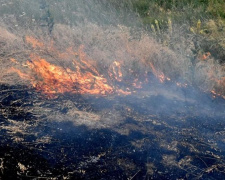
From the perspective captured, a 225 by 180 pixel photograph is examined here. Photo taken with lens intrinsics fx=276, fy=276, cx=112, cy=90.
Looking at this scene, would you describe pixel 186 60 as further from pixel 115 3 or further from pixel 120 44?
pixel 115 3

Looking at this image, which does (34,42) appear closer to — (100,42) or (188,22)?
(100,42)

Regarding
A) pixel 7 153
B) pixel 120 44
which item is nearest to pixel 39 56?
pixel 120 44

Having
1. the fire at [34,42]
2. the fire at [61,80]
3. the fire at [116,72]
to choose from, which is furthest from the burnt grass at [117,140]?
the fire at [34,42]

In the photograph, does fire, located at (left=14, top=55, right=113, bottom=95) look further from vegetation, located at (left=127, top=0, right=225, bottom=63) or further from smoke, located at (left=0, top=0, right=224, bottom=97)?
vegetation, located at (left=127, top=0, right=225, bottom=63)

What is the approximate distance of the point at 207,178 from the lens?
4.05 meters

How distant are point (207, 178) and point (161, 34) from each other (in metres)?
5.16

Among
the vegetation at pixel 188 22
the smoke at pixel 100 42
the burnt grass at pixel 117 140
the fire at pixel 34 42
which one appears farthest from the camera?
the fire at pixel 34 42

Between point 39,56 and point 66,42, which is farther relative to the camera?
point 66,42

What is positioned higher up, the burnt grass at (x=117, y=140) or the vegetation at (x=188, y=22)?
the vegetation at (x=188, y=22)

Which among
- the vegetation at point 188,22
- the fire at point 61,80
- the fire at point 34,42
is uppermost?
the vegetation at point 188,22

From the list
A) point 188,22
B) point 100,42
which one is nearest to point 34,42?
point 100,42

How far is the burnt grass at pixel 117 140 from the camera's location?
405cm

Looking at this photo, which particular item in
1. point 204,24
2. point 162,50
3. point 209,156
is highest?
point 204,24

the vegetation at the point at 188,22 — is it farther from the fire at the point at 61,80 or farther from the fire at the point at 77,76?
the fire at the point at 61,80
